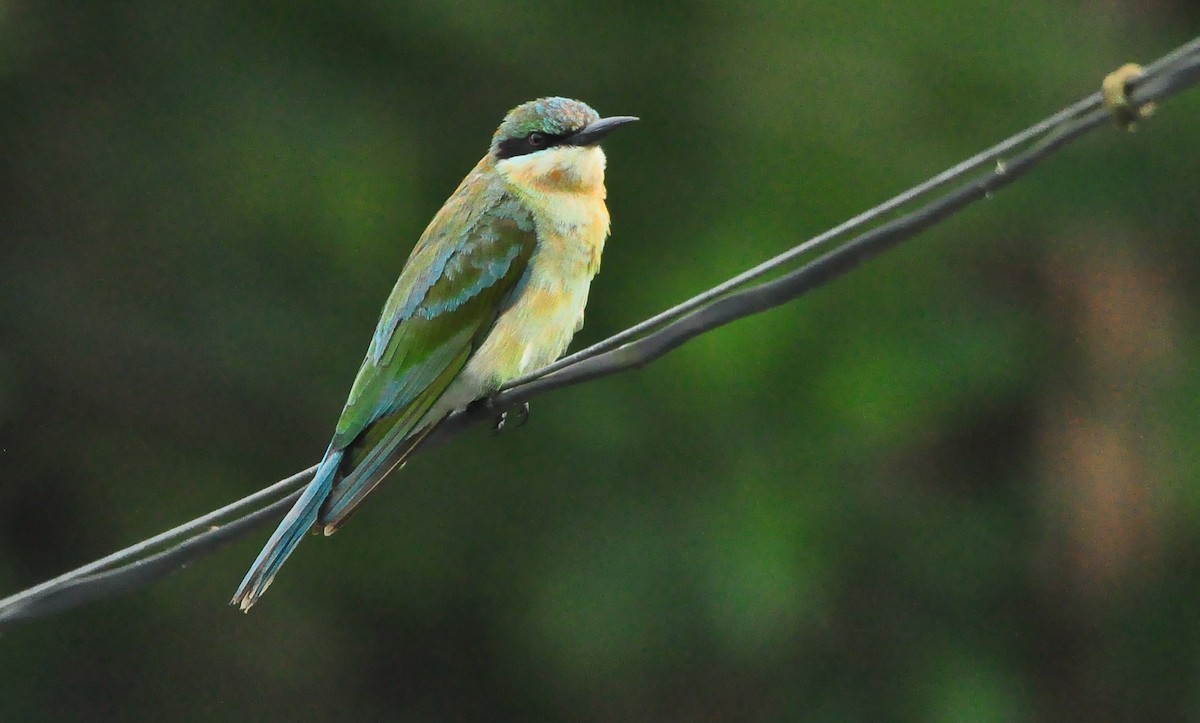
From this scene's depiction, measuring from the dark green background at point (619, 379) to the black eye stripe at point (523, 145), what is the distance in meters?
1.85

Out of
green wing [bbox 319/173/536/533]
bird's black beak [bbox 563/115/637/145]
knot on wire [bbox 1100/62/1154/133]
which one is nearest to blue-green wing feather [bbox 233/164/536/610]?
green wing [bbox 319/173/536/533]

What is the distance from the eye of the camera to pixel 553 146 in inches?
171

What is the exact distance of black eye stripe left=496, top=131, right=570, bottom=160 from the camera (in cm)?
437

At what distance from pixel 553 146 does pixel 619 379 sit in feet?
Result: 7.60

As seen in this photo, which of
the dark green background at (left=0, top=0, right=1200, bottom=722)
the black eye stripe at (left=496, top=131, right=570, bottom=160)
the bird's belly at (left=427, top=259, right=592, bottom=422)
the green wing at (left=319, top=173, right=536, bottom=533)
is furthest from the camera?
the dark green background at (left=0, top=0, right=1200, bottom=722)

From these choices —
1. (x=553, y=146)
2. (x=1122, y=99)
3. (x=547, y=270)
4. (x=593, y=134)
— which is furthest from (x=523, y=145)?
(x=1122, y=99)

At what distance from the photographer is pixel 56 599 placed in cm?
259

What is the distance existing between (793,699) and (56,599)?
467 cm

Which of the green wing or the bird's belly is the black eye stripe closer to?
the green wing

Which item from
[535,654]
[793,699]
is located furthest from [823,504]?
[535,654]

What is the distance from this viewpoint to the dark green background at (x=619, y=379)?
6344 millimetres

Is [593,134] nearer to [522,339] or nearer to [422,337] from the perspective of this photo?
[522,339]

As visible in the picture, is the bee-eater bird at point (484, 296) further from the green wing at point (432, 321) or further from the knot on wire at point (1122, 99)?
the knot on wire at point (1122, 99)

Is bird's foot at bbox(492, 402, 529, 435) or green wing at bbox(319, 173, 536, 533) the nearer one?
green wing at bbox(319, 173, 536, 533)
